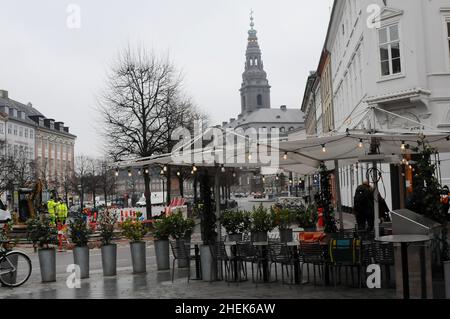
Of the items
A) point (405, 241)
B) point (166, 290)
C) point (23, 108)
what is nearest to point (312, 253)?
point (166, 290)

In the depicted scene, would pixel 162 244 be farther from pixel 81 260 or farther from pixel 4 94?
pixel 4 94

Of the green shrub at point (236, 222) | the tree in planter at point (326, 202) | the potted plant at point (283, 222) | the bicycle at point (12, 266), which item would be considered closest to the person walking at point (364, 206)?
the tree in planter at point (326, 202)

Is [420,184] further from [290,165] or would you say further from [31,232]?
[31,232]

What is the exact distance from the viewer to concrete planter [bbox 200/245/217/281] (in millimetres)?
11503

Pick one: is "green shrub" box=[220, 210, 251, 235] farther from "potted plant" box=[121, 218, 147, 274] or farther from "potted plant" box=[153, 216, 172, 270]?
"potted plant" box=[121, 218, 147, 274]

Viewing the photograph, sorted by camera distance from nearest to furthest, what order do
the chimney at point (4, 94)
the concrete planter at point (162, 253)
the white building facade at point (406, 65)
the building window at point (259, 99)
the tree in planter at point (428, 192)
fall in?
the tree in planter at point (428, 192), the concrete planter at point (162, 253), the white building facade at point (406, 65), the chimney at point (4, 94), the building window at point (259, 99)

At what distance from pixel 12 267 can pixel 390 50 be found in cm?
1712

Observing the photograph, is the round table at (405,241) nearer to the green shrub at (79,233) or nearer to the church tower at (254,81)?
the green shrub at (79,233)

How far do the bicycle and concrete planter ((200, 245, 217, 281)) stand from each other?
384 centimetres

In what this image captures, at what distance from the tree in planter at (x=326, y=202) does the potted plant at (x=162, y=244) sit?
3929 mm

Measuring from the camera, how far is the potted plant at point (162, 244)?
13.7 metres

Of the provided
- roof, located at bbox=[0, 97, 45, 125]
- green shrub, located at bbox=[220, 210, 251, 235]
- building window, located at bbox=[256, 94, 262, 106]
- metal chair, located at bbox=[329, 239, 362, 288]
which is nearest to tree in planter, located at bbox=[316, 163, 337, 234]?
green shrub, located at bbox=[220, 210, 251, 235]

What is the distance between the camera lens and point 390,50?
22.5 m
